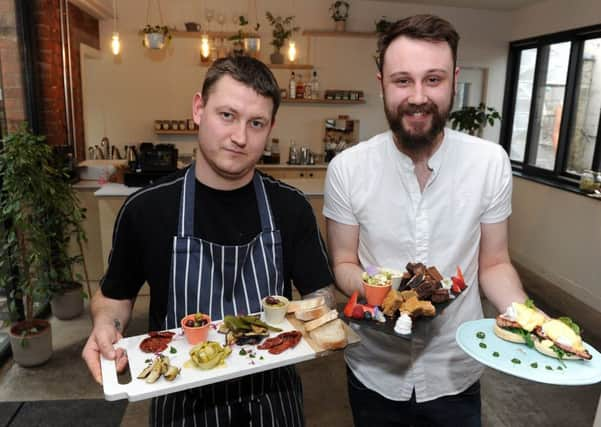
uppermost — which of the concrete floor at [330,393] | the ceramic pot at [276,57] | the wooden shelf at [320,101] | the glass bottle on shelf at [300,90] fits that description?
the ceramic pot at [276,57]

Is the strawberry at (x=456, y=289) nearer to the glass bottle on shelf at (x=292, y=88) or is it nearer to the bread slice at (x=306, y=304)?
the bread slice at (x=306, y=304)

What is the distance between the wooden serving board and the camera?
1001mm

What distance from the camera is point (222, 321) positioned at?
1293 mm

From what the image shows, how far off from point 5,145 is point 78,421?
1.59 metres

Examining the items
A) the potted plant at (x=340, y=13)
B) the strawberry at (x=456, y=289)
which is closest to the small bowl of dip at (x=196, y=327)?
the strawberry at (x=456, y=289)

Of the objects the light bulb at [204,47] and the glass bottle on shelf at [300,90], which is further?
the glass bottle on shelf at [300,90]

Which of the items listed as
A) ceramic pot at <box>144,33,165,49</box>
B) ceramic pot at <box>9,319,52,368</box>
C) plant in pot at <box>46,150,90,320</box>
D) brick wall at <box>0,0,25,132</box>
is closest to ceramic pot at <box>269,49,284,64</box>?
ceramic pot at <box>144,33,165,49</box>

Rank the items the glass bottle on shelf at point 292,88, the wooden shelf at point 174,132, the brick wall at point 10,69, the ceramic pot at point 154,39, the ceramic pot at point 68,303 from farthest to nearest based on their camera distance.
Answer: the glass bottle on shelf at point 292,88, the wooden shelf at point 174,132, the ceramic pot at point 154,39, the ceramic pot at point 68,303, the brick wall at point 10,69

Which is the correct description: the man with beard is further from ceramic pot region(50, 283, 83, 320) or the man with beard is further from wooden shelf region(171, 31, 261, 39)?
wooden shelf region(171, 31, 261, 39)

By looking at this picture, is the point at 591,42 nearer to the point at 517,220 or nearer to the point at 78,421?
the point at 517,220

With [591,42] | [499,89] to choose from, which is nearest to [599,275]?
[591,42]

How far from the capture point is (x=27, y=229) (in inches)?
112

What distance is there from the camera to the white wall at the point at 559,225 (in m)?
4.43

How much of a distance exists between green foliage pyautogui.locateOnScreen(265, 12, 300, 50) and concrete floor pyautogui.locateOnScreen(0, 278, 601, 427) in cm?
415
